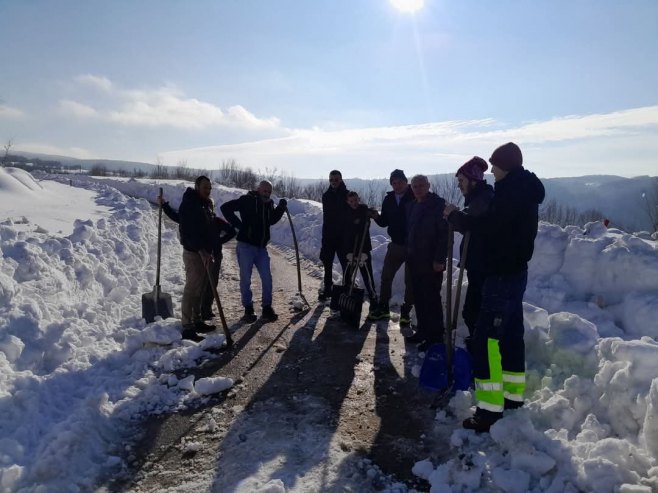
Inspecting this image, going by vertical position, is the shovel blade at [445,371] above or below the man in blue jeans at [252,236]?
below

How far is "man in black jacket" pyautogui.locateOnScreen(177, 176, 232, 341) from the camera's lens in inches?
232

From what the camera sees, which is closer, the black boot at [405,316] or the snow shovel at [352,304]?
the snow shovel at [352,304]

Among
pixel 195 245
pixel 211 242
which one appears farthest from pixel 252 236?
pixel 195 245

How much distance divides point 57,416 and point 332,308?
168 inches

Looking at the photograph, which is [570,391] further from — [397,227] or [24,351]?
[24,351]

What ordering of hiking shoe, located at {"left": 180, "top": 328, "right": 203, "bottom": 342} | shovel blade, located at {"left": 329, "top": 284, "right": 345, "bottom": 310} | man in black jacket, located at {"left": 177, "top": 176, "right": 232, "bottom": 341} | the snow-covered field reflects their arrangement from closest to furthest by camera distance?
the snow-covered field → hiking shoe, located at {"left": 180, "top": 328, "right": 203, "bottom": 342} → man in black jacket, located at {"left": 177, "top": 176, "right": 232, "bottom": 341} → shovel blade, located at {"left": 329, "top": 284, "right": 345, "bottom": 310}

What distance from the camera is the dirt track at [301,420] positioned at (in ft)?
10.7

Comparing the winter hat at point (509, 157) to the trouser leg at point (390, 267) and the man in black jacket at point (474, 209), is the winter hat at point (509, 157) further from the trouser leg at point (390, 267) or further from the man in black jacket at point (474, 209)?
the trouser leg at point (390, 267)

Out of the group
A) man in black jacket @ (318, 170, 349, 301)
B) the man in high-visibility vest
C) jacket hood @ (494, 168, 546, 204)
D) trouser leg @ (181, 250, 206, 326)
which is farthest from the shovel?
man in black jacket @ (318, 170, 349, 301)

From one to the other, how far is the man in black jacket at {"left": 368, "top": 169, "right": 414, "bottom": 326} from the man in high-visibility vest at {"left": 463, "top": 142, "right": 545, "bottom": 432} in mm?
2742

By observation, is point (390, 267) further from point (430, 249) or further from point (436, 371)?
point (436, 371)

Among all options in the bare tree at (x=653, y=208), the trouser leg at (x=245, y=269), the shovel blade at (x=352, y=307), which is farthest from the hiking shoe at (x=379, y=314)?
the bare tree at (x=653, y=208)

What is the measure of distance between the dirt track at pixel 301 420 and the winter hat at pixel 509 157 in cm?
238

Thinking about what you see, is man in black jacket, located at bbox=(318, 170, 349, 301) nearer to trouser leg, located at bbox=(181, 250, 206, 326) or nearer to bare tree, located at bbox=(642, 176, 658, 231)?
trouser leg, located at bbox=(181, 250, 206, 326)
